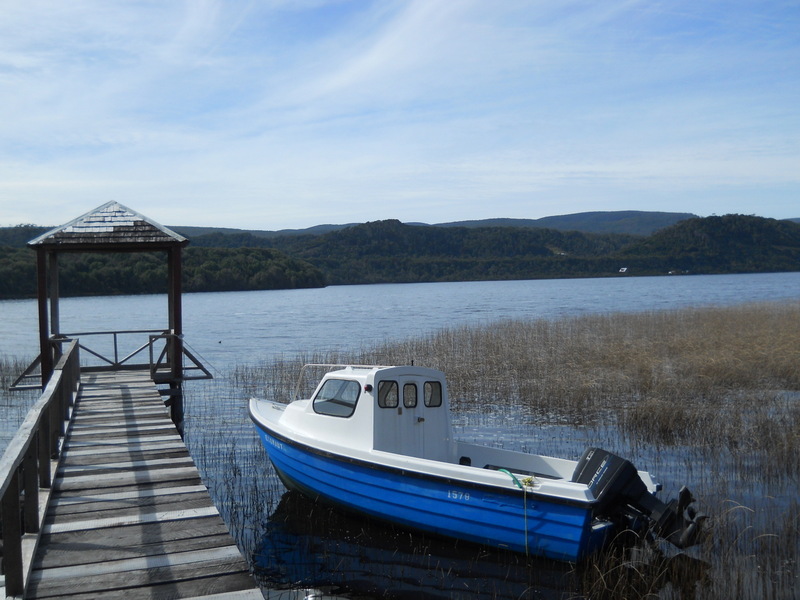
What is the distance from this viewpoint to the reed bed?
7.43 metres

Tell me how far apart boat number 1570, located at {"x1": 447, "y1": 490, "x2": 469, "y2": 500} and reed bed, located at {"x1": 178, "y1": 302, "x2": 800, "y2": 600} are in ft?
4.14

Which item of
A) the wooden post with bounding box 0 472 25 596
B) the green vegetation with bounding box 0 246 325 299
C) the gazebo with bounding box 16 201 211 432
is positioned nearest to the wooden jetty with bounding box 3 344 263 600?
the wooden post with bounding box 0 472 25 596

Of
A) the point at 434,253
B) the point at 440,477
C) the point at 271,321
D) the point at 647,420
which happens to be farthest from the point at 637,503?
the point at 434,253

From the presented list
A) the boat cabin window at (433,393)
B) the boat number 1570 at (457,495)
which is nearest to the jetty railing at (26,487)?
the boat number 1570 at (457,495)

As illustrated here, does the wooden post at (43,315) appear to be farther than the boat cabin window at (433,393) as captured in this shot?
Yes

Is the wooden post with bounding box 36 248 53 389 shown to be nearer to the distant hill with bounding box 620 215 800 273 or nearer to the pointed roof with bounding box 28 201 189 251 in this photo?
the pointed roof with bounding box 28 201 189 251

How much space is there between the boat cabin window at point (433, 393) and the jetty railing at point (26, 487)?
4212mm

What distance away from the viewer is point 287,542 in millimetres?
8836

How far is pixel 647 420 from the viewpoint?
13.4 metres

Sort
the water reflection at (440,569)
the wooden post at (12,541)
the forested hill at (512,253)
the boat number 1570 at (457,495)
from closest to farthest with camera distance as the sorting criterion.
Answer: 1. the wooden post at (12,541)
2. the water reflection at (440,569)
3. the boat number 1570 at (457,495)
4. the forested hill at (512,253)

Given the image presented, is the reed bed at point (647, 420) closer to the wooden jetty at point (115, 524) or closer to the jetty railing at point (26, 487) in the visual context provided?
the wooden jetty at point (115, 524)

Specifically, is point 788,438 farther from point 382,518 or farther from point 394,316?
point 394,316

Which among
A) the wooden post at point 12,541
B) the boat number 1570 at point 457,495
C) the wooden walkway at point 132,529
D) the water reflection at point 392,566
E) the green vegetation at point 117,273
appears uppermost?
the green vegetation at point 117,273

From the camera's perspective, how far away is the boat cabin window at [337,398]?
9.32 metres
